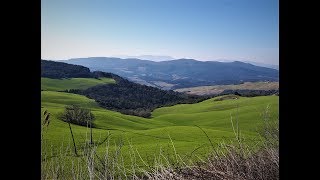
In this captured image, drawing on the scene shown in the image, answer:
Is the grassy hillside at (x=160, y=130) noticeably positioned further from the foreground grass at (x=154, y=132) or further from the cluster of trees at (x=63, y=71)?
the cluster of trees at (x=63, y=71)

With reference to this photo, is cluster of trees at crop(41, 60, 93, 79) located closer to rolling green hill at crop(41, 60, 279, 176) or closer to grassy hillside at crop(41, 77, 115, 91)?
grassy hillside at crop(41, 77, 115, 91)

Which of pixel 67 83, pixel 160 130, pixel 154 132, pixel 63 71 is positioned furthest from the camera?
pixel 63 71

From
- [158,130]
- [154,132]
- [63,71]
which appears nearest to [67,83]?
[63,71]

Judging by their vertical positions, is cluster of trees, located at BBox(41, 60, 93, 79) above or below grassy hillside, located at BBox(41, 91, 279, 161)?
above

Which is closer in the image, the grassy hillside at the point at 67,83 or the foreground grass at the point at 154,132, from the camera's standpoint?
the foreground grass at the point at 154,132

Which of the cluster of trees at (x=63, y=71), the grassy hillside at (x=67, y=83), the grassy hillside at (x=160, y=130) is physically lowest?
the grassy hillside at (x=160, y=130)

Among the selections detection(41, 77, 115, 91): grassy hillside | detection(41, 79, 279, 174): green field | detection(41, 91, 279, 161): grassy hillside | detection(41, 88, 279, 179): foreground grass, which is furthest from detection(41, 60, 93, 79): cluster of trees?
detection(41, 79, 279, 174): green field

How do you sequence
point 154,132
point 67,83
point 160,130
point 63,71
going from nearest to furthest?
point 154,132 → point 160,130 → point 67,83 → point 63,71

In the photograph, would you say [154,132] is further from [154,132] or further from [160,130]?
[160,130]

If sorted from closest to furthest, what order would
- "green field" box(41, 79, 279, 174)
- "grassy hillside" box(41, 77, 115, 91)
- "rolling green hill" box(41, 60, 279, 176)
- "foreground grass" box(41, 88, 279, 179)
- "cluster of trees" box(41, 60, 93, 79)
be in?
"rolling green hill" box(41, 60, 279, 176) → "foreground grass" box(41, 88, 279, 179) → "green field" box(41, 79, 279, 174) → "grassy hillside" box(41, 77, 115, 91) → "cluster of trees" box(41, 60, 93, 79)

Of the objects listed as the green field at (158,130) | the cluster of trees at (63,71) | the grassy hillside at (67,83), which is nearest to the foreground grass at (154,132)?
the green field at (158,130)

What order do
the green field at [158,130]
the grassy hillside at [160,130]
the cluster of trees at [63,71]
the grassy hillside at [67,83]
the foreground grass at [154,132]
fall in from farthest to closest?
the cluster of trees at [63,71], the grassy hillside at [67,83], the grassy hillside at [160,130], the green field at [158,130], the foreground grass at [154,132]
